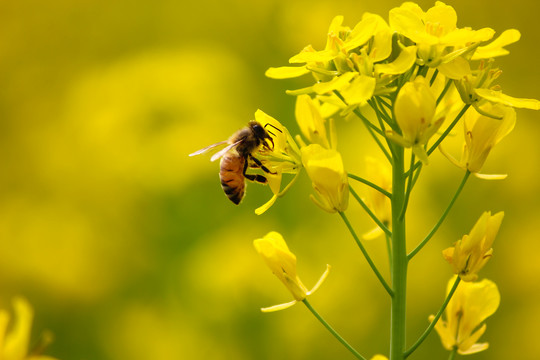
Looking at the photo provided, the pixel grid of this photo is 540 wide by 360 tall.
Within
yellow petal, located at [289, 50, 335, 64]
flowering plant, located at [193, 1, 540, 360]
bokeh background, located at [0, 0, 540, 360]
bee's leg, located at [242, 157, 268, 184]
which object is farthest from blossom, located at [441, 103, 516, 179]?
bokeh background, located at [0, 0, 540, 360]

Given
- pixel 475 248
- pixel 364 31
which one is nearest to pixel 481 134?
pixel 475 248

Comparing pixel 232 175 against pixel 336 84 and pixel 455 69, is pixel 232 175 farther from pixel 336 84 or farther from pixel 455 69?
pixel 455 69

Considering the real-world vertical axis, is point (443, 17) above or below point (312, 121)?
above

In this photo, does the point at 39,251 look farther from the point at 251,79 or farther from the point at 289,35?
the point at 289,35

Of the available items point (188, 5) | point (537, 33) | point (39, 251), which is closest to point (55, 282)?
point (39, 251)

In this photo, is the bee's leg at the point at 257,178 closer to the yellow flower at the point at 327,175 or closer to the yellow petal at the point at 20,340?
the yellow flower at the point at 327,175

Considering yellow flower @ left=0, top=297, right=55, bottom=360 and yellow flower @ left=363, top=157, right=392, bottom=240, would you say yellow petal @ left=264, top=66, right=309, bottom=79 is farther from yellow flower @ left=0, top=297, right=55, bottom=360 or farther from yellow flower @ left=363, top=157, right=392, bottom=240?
yellow flower @ left=0, top=297, right=55, bottom=360
